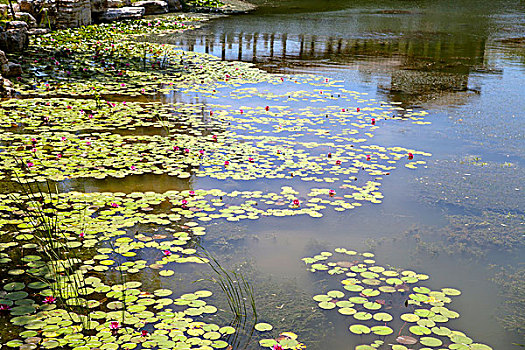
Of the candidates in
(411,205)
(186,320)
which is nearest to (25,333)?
(186,320)

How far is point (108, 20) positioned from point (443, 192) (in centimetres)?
1235

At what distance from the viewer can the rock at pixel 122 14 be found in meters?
14.3

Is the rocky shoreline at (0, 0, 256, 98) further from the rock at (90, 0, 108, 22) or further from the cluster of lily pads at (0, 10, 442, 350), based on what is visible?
the cluster of lily pads at (0, 10, 442, 350)

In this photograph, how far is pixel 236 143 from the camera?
5305 mm

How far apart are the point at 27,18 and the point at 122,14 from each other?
3.93 m

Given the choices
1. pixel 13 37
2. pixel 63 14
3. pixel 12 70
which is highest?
pixel 63 14

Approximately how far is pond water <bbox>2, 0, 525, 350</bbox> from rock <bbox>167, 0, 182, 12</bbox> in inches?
294

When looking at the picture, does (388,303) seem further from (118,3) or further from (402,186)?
(118,3)

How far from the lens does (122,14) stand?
48.6 ft

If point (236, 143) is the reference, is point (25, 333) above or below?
below

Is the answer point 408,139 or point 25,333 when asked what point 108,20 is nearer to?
point 408,139

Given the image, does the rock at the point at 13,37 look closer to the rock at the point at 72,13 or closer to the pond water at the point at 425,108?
the rock at the point at 72,13

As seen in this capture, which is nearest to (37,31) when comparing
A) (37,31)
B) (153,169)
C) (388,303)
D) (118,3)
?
(37,31)

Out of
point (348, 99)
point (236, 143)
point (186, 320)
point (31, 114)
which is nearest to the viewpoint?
point (186, 320)
